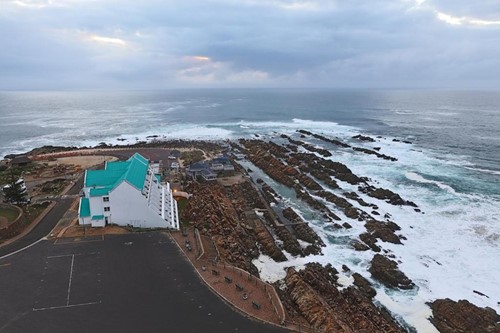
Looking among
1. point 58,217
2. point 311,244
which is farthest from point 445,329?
point 58,217

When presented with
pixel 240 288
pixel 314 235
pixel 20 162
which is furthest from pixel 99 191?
pixel 20 162

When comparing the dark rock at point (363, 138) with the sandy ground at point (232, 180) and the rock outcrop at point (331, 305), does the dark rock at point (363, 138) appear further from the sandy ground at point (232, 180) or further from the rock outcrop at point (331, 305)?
the rock outcrop at point (331, 305)

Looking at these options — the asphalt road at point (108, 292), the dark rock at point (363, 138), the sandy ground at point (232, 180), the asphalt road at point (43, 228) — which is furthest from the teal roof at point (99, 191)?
the dark rock at point (363, 138)

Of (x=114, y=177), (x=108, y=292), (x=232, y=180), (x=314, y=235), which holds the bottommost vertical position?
(x=314, y=235)

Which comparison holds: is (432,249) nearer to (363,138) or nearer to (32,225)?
(32,225)

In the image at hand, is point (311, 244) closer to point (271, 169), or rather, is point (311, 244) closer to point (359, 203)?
point (359, 203)

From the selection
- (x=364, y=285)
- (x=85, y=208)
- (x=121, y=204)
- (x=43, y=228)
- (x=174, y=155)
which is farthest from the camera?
(x=174, y=155)

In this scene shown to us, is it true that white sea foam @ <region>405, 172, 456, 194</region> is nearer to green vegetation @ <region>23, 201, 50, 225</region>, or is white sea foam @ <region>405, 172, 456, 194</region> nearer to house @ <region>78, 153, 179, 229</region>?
house @ <region>78, 153, 179, 229</region>
